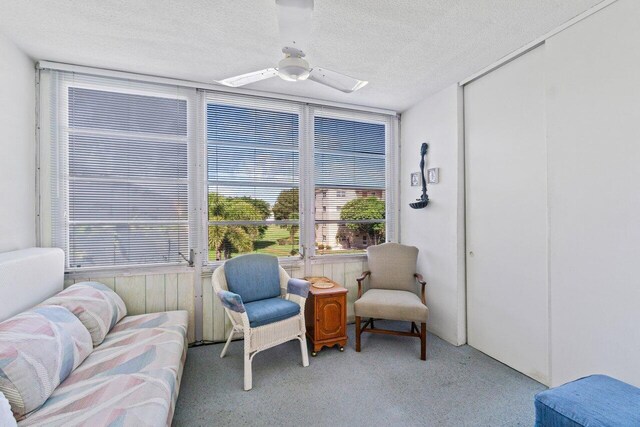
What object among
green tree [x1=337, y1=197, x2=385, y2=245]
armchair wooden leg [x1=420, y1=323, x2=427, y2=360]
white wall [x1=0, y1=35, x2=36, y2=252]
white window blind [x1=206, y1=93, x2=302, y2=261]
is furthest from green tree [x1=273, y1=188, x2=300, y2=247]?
white wall [x1=0, y1=35, x2=36, y2=252]

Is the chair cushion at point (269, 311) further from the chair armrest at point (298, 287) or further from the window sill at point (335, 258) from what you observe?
the window sill at point (335, 258)


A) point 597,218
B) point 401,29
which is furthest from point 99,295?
point 597,218

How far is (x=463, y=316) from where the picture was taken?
284 cm

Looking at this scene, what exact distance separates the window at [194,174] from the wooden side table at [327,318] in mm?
688

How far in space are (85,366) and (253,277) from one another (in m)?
1.33

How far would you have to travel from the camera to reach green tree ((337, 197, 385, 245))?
3.53 metres

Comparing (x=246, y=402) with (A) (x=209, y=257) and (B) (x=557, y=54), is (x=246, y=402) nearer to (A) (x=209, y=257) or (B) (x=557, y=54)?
(A) (x=209, y=257)

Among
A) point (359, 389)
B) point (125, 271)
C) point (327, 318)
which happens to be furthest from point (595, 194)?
point (125, 271)

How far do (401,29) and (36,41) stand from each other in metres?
2.77

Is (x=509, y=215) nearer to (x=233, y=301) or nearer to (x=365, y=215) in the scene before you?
(x=365, y=215)

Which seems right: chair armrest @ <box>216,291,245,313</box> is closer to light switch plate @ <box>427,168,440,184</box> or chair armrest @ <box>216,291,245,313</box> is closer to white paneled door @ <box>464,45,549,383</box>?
white paneled door @ <box>464,45,549,383</box>

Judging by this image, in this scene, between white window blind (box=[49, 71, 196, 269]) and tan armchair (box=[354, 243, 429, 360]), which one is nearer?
white window blind (box=[49, 71, 196, 269])

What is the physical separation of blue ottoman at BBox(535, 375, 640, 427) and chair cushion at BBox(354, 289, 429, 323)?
1162 mm

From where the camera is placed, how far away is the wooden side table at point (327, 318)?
8.78 ft
